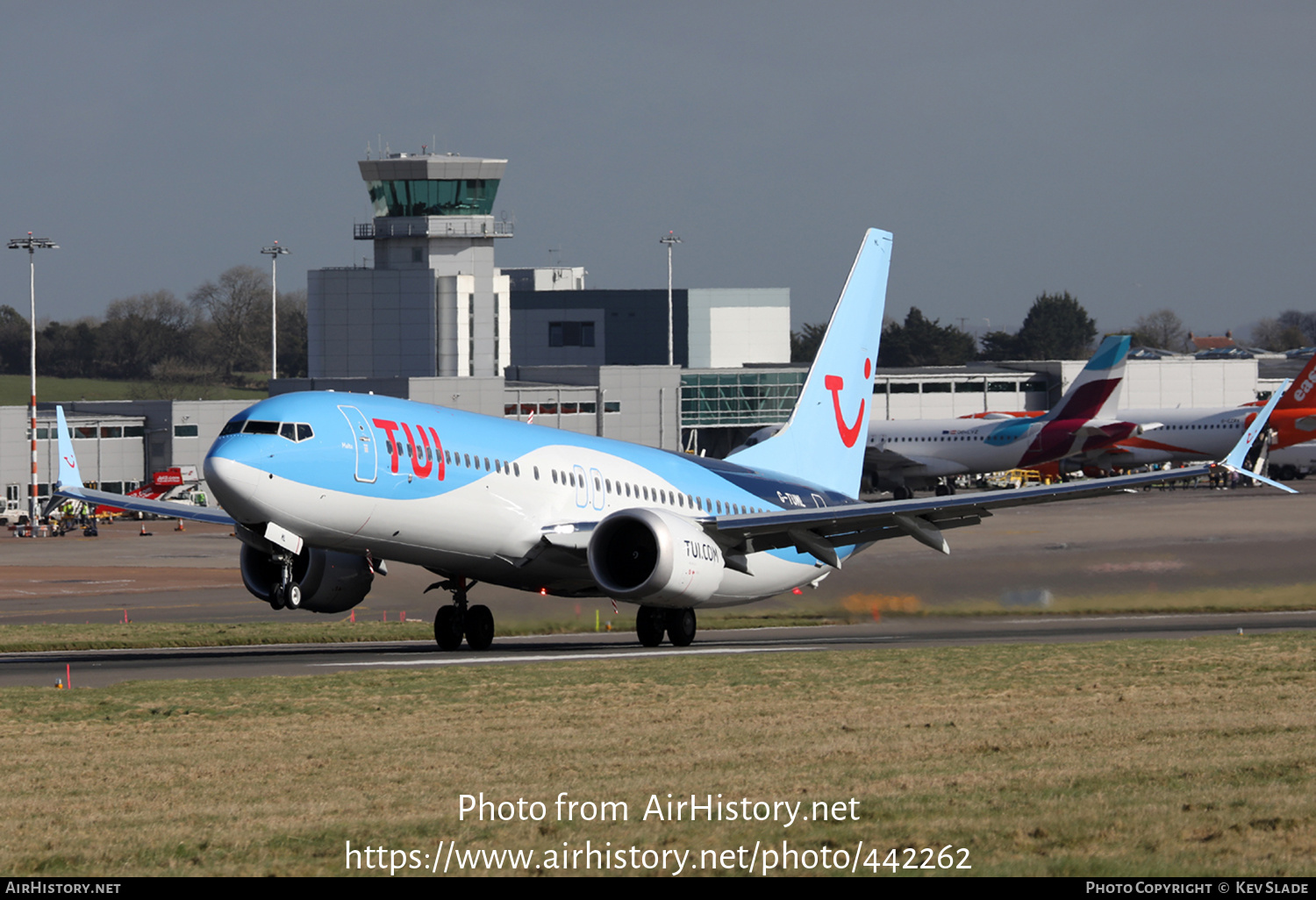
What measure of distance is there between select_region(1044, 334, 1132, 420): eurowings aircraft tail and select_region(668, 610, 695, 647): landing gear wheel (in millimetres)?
80783

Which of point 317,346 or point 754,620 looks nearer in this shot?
point 754,620

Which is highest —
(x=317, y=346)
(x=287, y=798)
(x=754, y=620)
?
(x=317, y=346)

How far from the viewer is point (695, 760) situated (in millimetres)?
17719

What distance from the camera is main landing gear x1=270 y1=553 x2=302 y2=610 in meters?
28.8

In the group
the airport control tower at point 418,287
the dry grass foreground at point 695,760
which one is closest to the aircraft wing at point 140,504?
the dry grass foreground at point 695,760

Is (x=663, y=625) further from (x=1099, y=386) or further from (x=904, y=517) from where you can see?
(x=1099, y=386)

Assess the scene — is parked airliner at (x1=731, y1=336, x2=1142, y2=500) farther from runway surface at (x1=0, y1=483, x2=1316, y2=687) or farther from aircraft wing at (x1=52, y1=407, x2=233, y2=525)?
aircraft wing at (x1=52, y1=407, x2=233, y2=525)

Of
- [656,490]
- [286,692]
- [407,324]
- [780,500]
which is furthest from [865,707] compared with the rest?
[407,324]

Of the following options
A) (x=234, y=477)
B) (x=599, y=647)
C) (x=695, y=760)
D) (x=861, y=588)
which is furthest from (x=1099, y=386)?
(x=695, y=760)

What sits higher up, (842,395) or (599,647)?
(842,395)

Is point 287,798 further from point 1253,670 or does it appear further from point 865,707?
point 1253,670

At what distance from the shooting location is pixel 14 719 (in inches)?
887

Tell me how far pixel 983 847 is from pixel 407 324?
414 ft

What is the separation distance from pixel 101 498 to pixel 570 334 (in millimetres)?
155936
